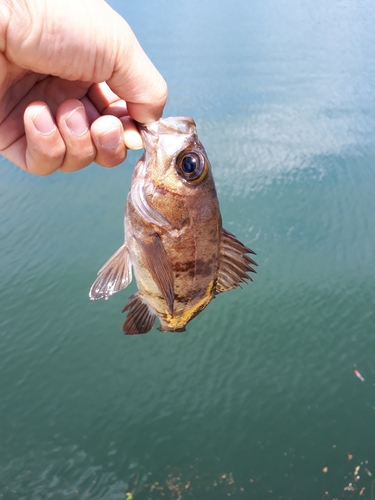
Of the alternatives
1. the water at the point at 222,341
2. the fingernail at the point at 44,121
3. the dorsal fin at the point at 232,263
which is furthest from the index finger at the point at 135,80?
the water at the point at 222,341

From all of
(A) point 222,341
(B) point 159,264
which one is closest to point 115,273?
(B) point 159,264

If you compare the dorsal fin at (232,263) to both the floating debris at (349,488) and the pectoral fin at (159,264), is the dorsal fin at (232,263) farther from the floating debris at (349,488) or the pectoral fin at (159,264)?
the floating debris at (349,488)

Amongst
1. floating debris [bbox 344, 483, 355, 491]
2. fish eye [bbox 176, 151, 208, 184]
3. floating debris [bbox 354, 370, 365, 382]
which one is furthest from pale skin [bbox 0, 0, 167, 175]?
floating debris [bbox 354, 370, 365, 382]

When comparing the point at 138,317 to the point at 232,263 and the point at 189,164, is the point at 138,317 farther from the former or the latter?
the point at 189,164

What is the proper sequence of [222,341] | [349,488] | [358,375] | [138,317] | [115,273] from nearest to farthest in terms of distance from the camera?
[115,273]
[138,317]
[349,488]
[358,375]
[222,341]

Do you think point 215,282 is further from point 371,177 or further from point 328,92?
point 328,92
